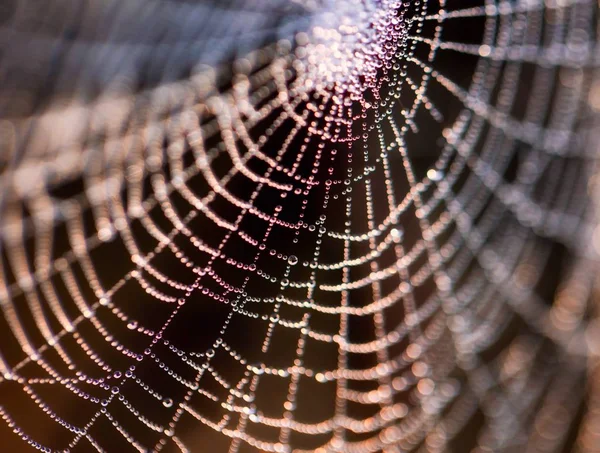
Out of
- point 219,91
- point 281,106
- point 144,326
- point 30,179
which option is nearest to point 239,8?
point 219,91

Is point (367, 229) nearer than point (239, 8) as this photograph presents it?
No

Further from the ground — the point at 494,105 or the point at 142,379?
the point at 494,105

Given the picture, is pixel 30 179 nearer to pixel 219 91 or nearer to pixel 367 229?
pixel 219 91

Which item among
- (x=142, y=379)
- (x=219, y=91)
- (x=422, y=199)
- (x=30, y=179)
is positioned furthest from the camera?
(x=142, y=379)

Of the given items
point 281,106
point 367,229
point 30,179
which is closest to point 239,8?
point 281,106

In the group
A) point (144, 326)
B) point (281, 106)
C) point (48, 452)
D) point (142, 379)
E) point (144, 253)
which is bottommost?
→ point (48, 452)

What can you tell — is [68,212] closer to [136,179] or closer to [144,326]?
[136,179]

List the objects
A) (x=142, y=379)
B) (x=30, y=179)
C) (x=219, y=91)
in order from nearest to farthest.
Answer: (x=30, y=179) → (x=219, y=91) → (x=142, y=379)
